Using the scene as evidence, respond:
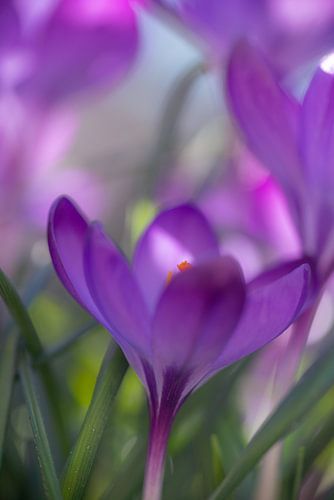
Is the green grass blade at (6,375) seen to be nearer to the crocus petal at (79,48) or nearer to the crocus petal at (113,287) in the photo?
the crocus petal at (113,287)

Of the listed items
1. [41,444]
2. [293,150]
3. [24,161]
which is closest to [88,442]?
[41,444]

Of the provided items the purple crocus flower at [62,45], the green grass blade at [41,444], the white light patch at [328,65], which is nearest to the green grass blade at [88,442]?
the green grass blade at [41,444]

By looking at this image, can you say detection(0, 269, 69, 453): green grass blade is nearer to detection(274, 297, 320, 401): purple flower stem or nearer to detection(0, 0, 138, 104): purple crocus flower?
detection(274, 297, 320, 401): purple flower stem

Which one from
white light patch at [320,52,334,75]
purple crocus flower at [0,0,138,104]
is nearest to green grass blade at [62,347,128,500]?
white light patch at [320,52,334,75]

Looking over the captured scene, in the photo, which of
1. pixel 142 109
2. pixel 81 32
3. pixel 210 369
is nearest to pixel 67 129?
pixel 81 32

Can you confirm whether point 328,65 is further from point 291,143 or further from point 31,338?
point 31,338
